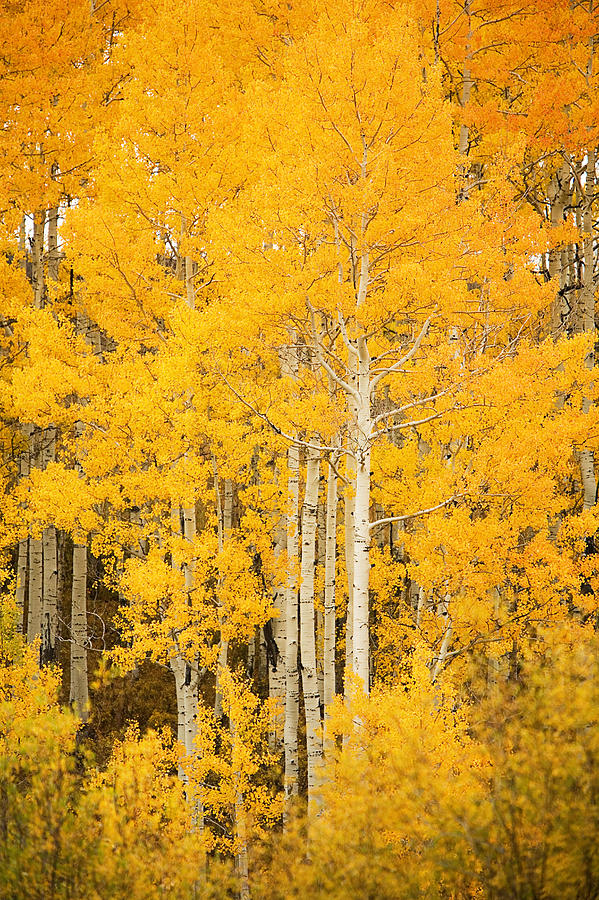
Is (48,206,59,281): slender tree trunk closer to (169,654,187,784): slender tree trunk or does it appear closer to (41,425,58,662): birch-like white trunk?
(41,425,58,662): birch-like white trunk

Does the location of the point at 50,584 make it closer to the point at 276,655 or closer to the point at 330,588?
the point at 276,655

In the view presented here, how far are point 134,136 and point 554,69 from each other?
6.68 meters

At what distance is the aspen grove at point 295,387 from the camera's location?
5.52 meters

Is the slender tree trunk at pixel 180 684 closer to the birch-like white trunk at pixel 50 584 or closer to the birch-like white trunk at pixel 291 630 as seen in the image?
the birch-like white trunk at pixel 291 630

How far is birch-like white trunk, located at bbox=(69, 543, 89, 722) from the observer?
12055 millimetres

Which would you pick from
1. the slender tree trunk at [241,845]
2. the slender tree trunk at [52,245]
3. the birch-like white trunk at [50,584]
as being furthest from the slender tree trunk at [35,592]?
the slender tree trunk at [241,845]

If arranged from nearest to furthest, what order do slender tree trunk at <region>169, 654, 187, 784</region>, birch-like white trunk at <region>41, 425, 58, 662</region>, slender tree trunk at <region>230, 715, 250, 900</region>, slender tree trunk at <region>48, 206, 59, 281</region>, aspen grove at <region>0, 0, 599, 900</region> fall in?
aspen grove at <region>0, 0, 599, 900</region> → slender tree trunk at <region>230, 715, 250, 900</region> → slender tree trunk at <region>169, 654, 187, 784</region> → slender tree trunk at <region>48, 206, 59, 281</region> → birch-like white trunk at <region>41, 425, 58, 662</region>

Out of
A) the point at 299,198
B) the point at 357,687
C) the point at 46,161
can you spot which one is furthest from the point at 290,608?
the point at 46,161

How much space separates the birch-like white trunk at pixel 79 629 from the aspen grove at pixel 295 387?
0.05 metres

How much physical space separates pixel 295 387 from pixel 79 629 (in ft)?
19.7

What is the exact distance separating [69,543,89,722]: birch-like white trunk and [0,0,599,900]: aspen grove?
0.17 ft

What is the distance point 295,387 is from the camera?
9516 millimetres

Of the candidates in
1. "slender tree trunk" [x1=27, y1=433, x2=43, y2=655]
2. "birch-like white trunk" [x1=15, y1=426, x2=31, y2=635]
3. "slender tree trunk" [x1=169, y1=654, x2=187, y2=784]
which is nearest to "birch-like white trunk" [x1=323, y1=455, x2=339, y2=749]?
"slender tree trunk" [x1=169, y1=654, x2=187, y2=784]

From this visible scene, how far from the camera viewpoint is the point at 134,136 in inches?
386
